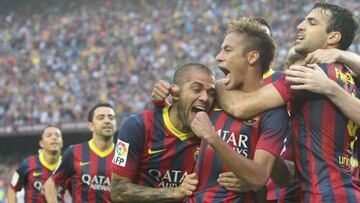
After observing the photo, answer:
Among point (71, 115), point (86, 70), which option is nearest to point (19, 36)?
point (86, 70)

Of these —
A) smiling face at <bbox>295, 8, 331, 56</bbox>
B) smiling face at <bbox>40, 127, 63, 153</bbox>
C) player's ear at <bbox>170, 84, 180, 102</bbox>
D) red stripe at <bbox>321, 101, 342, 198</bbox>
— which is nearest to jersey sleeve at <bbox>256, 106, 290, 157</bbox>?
red stripe at <bbox>321, 101, 342, 198</bbox>

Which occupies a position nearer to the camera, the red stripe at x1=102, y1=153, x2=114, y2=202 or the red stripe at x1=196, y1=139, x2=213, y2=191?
the red stripe at x1=196, y1=139, x2=213, y2=191

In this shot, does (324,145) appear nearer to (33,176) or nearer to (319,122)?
(319,122)

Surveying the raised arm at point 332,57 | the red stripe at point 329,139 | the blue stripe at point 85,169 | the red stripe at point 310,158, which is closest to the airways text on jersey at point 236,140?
the red stripe at point 310,158

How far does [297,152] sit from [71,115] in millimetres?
17433

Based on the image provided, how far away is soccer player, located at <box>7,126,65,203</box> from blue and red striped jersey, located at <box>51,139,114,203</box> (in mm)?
1591

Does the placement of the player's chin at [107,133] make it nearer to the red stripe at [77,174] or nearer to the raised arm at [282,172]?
the red stripe at [77,174]

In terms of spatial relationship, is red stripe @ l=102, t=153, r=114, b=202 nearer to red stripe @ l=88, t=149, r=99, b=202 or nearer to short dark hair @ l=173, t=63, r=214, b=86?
red stripe @ l=88, t=149, r=99, b=202

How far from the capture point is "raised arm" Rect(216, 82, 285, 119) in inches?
161

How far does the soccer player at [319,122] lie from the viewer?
4.04 metres

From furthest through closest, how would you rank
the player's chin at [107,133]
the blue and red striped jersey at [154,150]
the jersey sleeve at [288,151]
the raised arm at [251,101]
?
the player's chin at [107,133] → the blue and red striped jersey at [154,150] → the jersey sleeve at [288,151] → the raised arm at [251,101]

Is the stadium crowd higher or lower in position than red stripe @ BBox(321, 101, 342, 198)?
higher

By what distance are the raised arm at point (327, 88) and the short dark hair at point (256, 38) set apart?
1.01 feet

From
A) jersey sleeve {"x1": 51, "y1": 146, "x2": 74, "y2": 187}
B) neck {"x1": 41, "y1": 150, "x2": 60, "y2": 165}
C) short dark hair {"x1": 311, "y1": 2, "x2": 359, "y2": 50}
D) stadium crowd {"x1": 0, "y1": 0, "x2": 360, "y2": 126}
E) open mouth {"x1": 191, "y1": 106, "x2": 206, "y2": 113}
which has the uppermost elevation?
stadium crowd {"x1": 0, "y1": 0, "x2": 360, "y2": 126}
